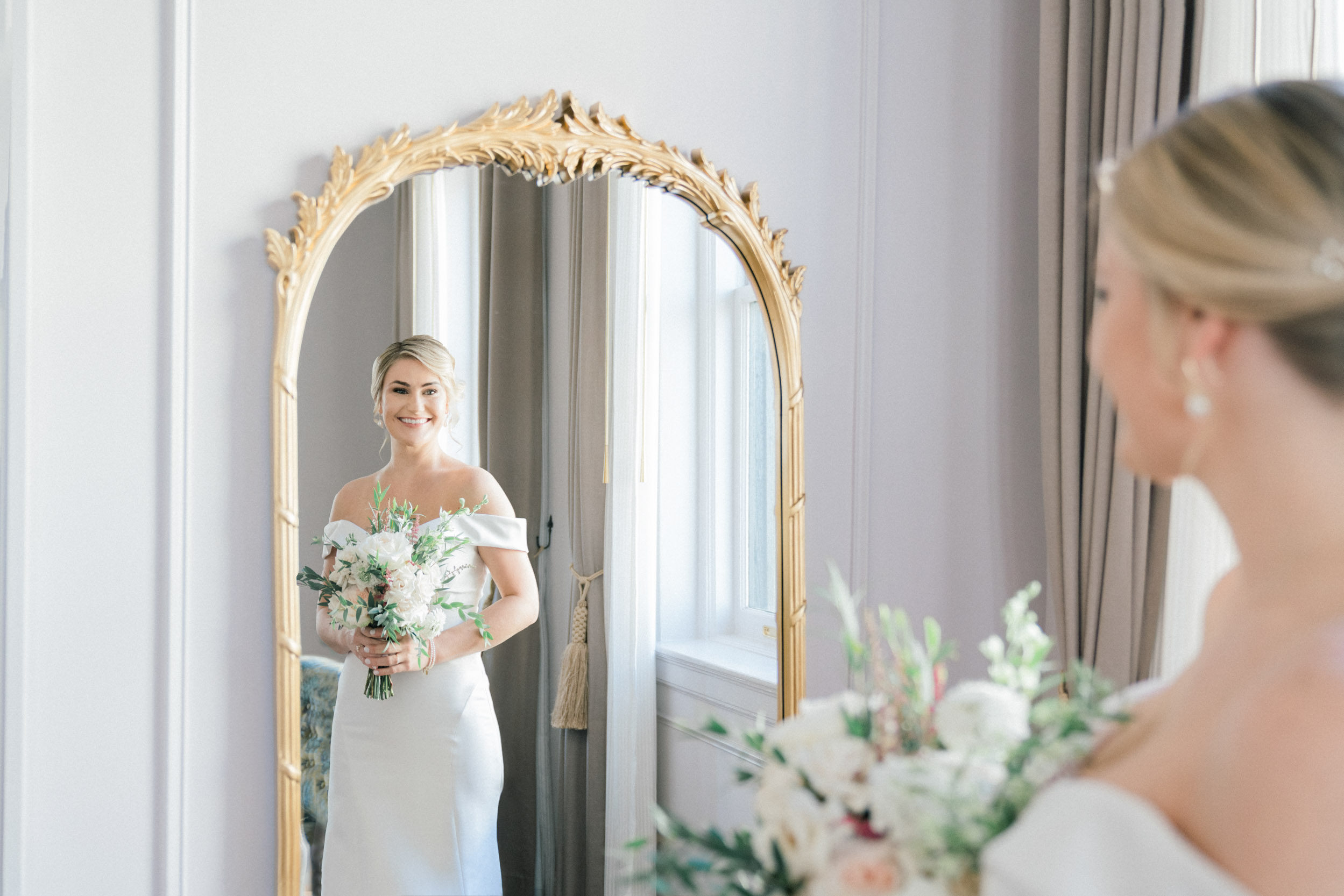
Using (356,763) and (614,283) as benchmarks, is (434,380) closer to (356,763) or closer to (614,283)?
(614,283)

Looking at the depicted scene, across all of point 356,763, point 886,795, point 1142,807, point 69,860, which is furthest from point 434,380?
point 1142,807

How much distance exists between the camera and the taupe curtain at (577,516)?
70.7 inches

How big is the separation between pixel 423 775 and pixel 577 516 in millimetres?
504

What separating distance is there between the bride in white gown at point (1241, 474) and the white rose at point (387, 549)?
1.08m

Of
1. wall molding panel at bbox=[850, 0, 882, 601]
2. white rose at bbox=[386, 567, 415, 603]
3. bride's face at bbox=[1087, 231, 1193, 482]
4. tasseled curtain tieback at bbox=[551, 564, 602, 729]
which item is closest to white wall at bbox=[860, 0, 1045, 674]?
wall molding panel at bbox=[850, 0, 882, 601]

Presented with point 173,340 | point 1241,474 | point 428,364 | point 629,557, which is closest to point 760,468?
point 629,557

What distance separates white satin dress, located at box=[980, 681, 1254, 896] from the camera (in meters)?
0.76

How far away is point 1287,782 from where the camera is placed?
721 millimetres

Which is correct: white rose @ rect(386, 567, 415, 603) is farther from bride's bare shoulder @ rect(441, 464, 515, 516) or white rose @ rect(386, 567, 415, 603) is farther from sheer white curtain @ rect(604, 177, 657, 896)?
sheer white curtain @ rect(604, 177, 657, 896)

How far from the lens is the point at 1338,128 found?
2.68 ft

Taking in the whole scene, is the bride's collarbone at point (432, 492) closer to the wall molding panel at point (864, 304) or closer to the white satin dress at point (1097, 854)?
the wall molding panel at point (864, 304)

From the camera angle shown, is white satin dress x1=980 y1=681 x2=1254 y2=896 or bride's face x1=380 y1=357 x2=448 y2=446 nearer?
white satin dress x1=980 y1=681 x2=1254 y2=896

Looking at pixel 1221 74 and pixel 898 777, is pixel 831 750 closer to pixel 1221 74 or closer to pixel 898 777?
pixel 898 777

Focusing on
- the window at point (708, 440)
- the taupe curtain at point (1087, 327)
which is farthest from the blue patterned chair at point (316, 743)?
the taupe curtain at point (1087, 327)
